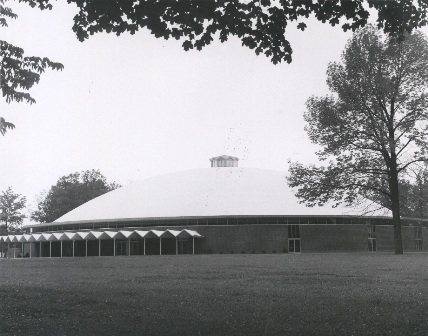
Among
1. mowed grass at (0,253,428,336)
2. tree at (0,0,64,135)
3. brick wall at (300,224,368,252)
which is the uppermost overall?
tree at (0,0,64,135)

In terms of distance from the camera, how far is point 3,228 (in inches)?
3895

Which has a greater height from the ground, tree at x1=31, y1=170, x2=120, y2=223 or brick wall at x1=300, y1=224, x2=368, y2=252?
tree at x1=31, y1=170, x2=120, y2=223

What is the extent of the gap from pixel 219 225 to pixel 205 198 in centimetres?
415

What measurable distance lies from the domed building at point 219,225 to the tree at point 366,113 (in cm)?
2429

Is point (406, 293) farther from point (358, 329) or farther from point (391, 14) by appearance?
point (391, 14)

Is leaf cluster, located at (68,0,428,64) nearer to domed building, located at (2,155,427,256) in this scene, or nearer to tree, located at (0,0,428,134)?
tree, located at (0,0,428,134)

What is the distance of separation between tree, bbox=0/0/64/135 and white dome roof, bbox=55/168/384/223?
154 ft

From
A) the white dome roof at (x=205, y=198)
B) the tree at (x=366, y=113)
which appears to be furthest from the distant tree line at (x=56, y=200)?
the tree at (x=366, y=113)

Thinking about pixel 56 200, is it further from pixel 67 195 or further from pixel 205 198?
pixel 205 198

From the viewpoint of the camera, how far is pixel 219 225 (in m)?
61.4

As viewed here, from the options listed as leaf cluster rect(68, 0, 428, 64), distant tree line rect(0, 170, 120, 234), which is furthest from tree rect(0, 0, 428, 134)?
distant tree line rect(0, 170, 120, 234)

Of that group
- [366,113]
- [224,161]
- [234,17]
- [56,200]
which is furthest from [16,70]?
[56,200]

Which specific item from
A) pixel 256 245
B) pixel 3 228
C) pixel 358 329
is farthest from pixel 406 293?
pixel 3 228

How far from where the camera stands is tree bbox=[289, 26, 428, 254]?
34.6m
